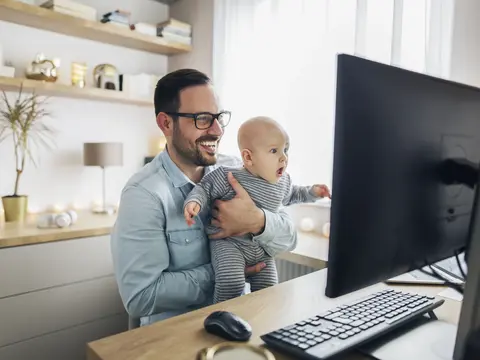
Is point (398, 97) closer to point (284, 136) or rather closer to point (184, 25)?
point (284, 136)

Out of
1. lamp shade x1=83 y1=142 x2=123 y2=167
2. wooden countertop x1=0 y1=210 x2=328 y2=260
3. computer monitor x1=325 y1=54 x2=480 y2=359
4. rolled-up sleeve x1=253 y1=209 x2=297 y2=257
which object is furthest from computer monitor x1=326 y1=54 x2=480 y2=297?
lamp shade x1=83 y1=142 x2=123 y2=167

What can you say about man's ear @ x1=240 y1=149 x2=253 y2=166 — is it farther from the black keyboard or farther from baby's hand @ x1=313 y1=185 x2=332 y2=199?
the black keyboard

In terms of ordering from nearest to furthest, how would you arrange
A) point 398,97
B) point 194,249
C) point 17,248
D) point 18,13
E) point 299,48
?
1. point 398,97
2. point 194,249
3. point 17,248
4. point 18,13
5. point 299,48

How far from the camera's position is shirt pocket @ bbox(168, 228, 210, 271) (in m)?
1.20

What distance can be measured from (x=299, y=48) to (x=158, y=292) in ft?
6.19

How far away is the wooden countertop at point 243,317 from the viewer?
667 mm

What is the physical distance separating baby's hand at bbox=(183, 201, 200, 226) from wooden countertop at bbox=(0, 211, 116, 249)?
48.5 inches

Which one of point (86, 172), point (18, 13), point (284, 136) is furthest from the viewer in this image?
point (86, 172)

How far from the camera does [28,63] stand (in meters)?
2.53

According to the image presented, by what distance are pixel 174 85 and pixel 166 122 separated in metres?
0.13

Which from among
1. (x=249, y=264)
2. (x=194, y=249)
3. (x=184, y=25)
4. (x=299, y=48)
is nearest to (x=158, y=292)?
(x=194, y=249)

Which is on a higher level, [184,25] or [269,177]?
[184,25]

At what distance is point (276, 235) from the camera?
1286 millimetres

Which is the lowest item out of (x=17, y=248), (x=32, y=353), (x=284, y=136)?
(x=32, y=353)
